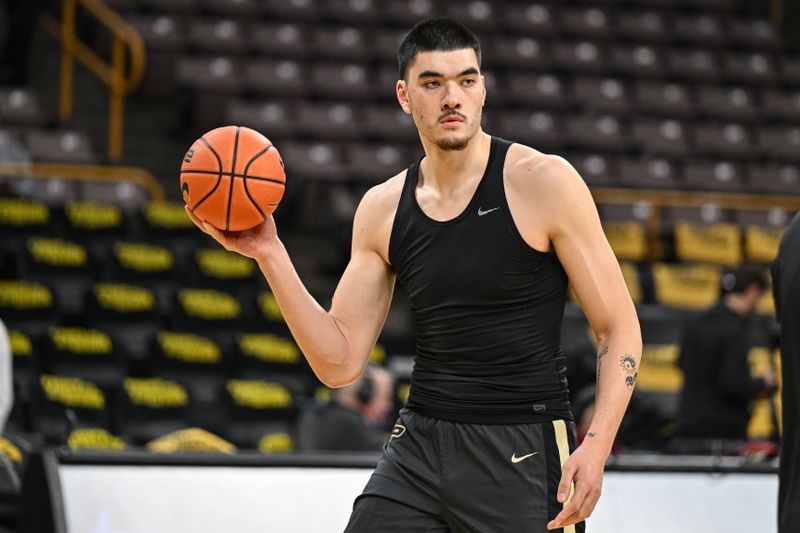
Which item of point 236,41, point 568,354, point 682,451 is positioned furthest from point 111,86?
point 682,451

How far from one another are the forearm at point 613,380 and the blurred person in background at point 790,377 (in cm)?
34

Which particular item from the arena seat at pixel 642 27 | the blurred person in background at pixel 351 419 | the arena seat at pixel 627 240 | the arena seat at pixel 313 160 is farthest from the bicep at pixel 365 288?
the arena seat at pixel 642 27

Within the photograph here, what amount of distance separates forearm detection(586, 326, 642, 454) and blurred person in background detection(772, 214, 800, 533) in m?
0.34

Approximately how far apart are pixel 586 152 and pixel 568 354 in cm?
604

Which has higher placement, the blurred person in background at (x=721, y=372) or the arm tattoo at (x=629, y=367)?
the arm tattoo at (x=629, y=367)

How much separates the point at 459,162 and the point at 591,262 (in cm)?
46

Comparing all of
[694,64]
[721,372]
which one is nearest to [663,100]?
[694,64]

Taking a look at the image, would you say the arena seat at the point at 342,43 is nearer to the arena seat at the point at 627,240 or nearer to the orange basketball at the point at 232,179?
the arena seat at the point at 627,240

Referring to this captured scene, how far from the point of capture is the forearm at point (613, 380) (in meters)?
3.05

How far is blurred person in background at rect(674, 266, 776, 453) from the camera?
7.30m

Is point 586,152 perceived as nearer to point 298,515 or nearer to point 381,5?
point 381,5

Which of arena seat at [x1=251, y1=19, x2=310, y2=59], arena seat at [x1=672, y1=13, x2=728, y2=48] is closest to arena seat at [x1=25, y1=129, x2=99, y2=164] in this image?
arena seat at [x1=251, y1=19, x2=310, y2=59]

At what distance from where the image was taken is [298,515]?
16.5 feet

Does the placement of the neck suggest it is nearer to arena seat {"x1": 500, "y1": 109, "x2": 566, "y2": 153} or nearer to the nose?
the nose
